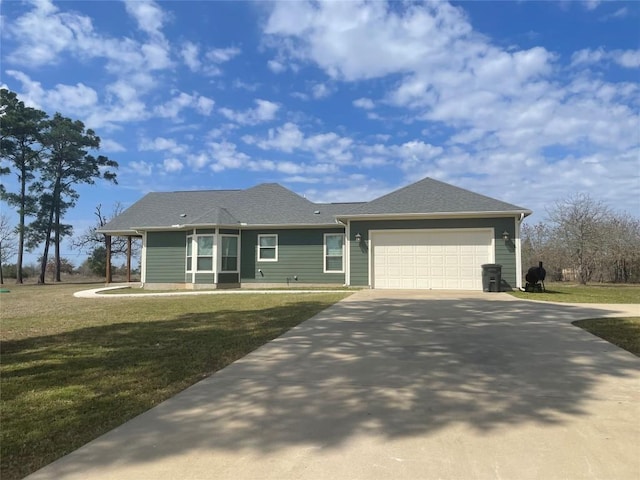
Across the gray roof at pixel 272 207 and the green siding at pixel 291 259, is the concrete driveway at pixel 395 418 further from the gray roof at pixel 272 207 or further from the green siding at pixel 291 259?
the green siding at pixel 291 259

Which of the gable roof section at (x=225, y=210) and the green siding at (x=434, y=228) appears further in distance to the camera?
the gable roof section at (x=225, y=210)

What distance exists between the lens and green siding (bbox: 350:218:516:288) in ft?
51.1

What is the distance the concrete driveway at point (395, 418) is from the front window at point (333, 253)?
1219 centimetres

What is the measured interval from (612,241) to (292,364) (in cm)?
2255

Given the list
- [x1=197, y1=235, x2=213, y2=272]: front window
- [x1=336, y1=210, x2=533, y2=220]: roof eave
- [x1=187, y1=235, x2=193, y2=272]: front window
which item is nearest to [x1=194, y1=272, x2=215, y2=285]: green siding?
[x1=197, y1=235, x2=213, y2=272]: front window

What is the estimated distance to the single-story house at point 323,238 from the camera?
1595cm

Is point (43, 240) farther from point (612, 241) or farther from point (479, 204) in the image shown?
point (612, 241)

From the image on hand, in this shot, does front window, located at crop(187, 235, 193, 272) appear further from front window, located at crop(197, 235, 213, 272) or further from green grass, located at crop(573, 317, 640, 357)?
green grass, located at crop(573, 317, 640, 357)

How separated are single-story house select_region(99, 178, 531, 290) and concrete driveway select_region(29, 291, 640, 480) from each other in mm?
9538

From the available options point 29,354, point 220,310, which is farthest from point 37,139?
point 29,354

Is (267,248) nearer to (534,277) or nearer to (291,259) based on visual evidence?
(291,259)

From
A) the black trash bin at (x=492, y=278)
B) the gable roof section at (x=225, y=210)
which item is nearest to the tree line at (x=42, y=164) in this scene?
the gable roof section at (x=225, y=210)

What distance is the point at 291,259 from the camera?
19.3 metres

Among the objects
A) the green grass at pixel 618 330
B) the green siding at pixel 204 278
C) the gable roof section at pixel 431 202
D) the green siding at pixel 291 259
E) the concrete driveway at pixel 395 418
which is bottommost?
the concrete driveway at pixel 395 418
